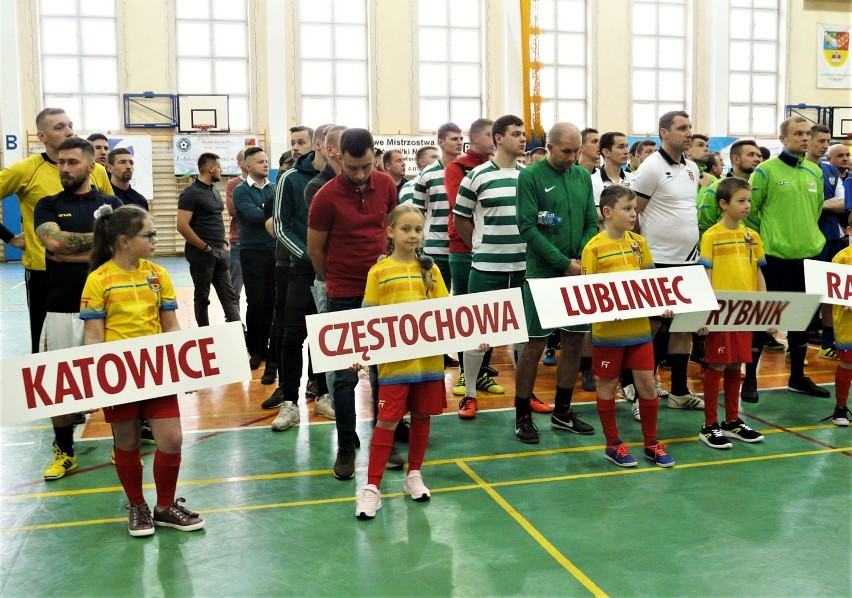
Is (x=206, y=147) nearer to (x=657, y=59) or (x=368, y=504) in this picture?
(x=657, y=59)

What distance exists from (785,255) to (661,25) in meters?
18.4

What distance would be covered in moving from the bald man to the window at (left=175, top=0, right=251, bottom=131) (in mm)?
17181

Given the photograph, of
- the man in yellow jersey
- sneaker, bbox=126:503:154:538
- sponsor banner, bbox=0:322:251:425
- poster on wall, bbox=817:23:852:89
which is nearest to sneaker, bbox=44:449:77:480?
the man in yellow jersey

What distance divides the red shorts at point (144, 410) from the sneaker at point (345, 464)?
1.08 meters

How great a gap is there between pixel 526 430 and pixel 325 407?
5.04 ft

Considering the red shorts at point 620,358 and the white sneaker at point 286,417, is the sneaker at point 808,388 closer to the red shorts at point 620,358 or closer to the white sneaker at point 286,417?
the red shorts at point 620,358

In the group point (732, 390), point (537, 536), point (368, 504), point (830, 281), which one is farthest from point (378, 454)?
point (830, 281)

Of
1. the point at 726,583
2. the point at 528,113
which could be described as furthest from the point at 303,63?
the point at 726,583

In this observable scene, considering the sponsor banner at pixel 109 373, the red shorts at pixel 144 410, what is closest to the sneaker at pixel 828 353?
the sponsor banner at pixel 109 373

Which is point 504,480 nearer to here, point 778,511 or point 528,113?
point 778,511

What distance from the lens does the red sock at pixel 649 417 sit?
4.64m

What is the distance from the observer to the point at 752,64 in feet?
75.7

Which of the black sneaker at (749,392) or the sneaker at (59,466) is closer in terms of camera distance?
the sneaker at (59,466)

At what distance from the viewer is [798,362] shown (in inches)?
249
